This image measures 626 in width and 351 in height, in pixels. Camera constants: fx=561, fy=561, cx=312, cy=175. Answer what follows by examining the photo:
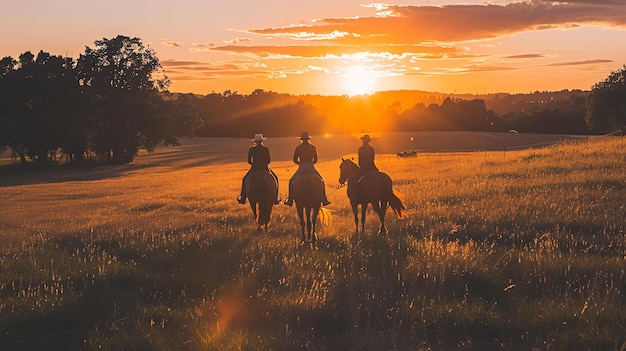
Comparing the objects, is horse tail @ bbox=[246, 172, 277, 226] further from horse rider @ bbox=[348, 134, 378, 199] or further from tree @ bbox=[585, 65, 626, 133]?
tree @ bbox=[585, 65, 626, 133]

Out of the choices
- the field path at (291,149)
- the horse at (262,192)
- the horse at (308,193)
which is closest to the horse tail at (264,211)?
the horse at (262,192)

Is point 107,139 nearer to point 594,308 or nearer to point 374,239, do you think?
point 374,239

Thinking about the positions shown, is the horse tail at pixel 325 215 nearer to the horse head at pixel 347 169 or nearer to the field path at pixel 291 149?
the horse head at pixel 347 169

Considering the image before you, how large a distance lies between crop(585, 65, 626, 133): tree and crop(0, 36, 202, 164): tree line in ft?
185

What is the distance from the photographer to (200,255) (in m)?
10.7

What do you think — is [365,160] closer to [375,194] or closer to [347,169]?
[375,194]

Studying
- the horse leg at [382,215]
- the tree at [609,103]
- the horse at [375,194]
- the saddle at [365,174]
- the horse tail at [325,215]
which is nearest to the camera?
the horse leg at [382,215]

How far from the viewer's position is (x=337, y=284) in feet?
26.9

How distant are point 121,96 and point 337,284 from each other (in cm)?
6218

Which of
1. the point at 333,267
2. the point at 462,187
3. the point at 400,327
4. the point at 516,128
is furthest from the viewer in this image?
the point at 516,128

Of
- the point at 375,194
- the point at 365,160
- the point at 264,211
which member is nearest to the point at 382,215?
the point at 375,194

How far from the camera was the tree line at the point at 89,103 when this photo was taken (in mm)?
62031

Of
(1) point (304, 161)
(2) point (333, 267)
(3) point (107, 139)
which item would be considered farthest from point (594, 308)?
(3) point (107, 139)

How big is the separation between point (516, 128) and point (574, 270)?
103504 millimetres
